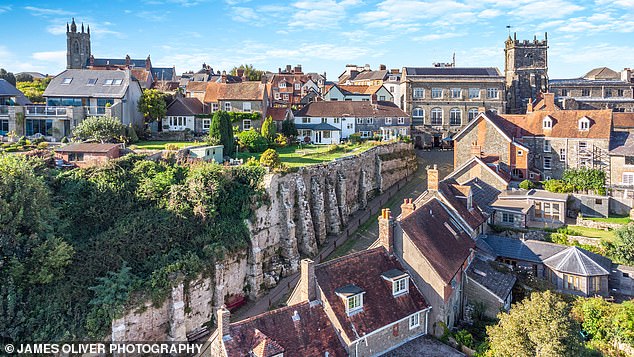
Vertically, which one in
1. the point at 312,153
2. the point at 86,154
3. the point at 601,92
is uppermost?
the point at 601,92

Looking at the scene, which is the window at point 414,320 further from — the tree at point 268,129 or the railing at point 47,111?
the railing at point 47,111

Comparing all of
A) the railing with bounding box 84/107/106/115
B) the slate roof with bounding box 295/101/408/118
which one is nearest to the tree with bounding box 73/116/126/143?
the railing with bounding box 84/107/106/115

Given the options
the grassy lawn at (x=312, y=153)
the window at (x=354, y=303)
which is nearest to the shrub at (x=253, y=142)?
the grassy lawn at (x=312, y=153)

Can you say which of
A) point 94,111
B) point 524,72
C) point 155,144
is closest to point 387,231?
point 155,144

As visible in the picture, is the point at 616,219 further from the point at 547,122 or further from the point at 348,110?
the point at 348,110

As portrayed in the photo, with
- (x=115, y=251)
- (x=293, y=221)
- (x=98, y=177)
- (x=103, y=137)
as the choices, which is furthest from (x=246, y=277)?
(x=103, y=137)

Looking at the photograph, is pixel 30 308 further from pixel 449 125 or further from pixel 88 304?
pixel 449 125

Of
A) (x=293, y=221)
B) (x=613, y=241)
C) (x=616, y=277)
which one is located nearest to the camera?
(x=616, y=277)
